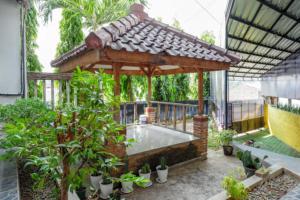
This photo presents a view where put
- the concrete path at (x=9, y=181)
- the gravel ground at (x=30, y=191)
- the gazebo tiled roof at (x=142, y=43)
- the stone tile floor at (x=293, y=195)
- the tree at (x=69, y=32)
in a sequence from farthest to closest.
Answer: the tree at (x=69, y=32) → the gazebo tiled roof at (x=142, y=43) → the stone tile floor at (x=293, y=195) → the gravel ground at (x=30, y=191) → the concrete path at (x=9, y=181)

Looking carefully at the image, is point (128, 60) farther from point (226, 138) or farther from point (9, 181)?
point (226, 138)

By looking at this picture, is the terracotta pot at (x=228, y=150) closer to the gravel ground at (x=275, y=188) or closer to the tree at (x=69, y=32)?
the gravel ground at (x=275, y=188)

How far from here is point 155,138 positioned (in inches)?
225

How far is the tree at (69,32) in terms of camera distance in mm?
9381

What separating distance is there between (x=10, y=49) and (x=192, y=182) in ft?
16.4

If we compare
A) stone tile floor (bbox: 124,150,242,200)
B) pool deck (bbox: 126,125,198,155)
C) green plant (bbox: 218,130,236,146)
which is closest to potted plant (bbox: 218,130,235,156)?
green plant (bbox: 218,130,236,146)

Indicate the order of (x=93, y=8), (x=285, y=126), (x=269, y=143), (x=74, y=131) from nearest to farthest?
(x=74, y=131) → (x=93, y=8) → (x=285, y=126) → (x=269, y=143)

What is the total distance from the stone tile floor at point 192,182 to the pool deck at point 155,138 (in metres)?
0.62

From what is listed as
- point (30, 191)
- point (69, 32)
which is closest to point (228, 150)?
point (30, 191)

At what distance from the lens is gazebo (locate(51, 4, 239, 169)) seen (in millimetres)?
3387

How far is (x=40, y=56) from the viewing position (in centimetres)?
888

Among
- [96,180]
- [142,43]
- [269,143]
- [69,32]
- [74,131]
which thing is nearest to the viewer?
[74,131]

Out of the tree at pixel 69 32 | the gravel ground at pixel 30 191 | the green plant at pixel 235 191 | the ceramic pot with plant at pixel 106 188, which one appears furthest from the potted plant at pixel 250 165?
the tree at pixel 69 32

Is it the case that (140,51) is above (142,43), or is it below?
below
